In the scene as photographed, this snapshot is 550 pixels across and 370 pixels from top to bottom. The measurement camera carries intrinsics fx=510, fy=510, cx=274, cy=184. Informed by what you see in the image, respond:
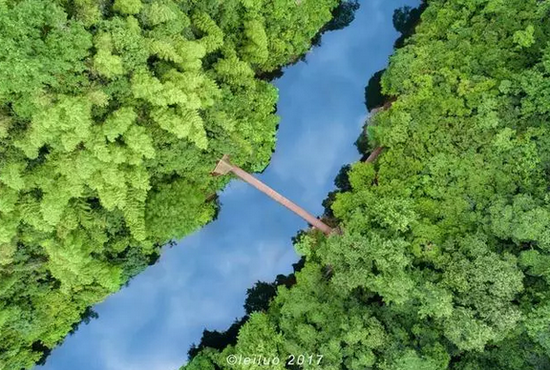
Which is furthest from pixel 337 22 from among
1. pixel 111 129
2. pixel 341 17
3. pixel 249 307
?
pixel 249 307

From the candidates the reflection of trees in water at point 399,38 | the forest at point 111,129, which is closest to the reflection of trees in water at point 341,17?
the forest at point 111,129

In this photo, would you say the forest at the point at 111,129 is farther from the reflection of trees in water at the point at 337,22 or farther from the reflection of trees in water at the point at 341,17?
the reflection of trees in water at the point at 341,17

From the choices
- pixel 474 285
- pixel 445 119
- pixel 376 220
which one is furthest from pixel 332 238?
pixel 445 119

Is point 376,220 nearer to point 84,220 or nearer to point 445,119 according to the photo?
point 445,119

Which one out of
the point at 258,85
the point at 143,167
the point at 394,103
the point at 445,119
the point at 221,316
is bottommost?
the point at 221,316

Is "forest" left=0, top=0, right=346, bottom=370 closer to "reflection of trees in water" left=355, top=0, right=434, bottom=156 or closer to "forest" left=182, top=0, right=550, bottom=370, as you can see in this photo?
"reflection of trees in water" left=355, top=0, right=434, bottom=156

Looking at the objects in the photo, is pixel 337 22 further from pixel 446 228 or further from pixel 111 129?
pixel 111 129
